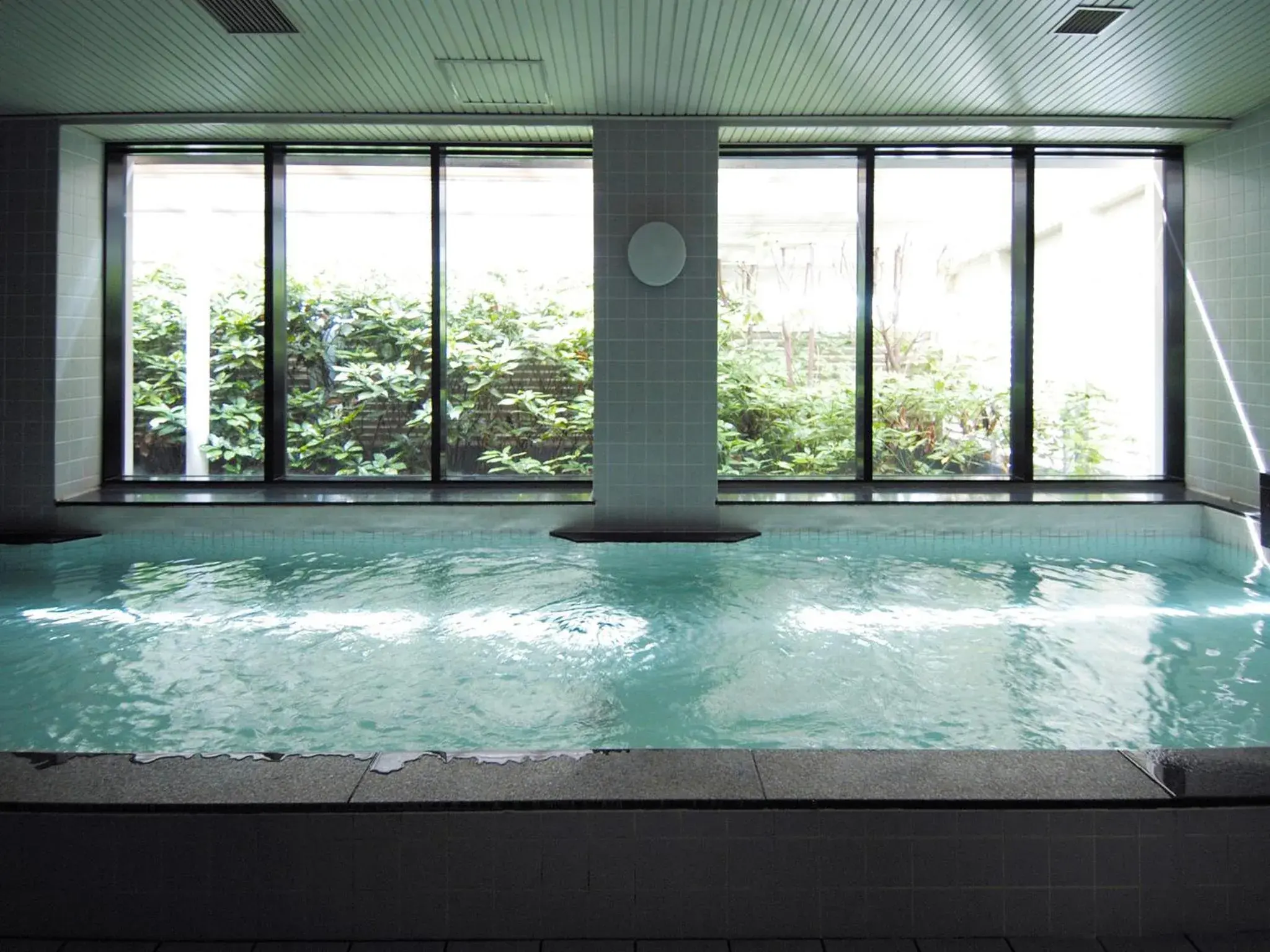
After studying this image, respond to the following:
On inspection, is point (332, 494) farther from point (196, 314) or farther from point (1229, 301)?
point (1229, 301)

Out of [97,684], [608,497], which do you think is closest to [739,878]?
[97,684]

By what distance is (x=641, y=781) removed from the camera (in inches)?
85.9

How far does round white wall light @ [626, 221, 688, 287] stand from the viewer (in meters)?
6.50

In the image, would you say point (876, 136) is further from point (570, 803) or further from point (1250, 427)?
point (570, 803)

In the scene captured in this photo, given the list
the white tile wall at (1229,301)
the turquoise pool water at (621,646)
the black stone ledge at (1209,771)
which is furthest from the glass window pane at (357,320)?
the black stone ledge at (1209,771)

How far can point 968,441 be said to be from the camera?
291 inches

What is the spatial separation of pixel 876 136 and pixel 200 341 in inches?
179

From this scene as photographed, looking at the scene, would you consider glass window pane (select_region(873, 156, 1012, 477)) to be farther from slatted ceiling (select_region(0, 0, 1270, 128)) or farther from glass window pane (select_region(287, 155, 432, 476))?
glass window pane (select_region(287, 155, 432, 476))

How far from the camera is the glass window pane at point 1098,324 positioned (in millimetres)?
7316

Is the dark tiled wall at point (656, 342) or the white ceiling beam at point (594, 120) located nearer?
the white ceiling beam at point (594, 120)

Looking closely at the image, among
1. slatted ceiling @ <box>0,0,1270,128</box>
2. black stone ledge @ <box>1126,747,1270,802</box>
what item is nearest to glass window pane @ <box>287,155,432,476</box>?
slatted ceiling @ <box>0,0,1270,128</box>

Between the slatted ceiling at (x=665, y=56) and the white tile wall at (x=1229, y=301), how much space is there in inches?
16.5

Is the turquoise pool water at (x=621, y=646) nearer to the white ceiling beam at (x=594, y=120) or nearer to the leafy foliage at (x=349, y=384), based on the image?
the leafy foliage at (x=349, y=384)

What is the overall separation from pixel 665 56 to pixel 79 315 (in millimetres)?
4019
